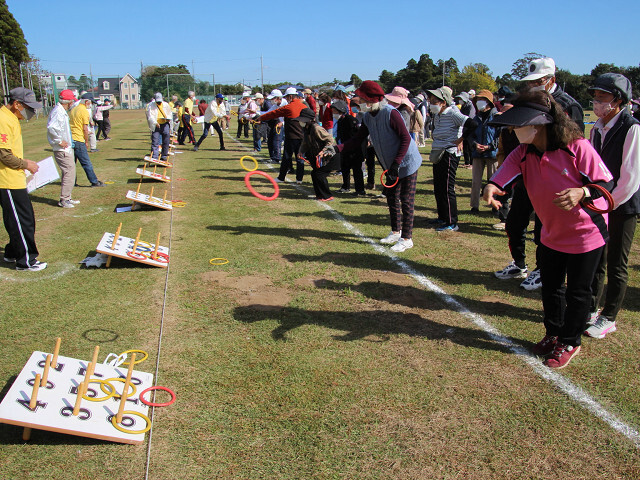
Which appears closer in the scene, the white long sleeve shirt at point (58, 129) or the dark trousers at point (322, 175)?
the white long sleeve shirt at point (58, 129)

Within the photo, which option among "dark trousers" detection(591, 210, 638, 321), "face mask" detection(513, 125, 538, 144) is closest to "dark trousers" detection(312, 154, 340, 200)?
"dark trousers" detection(591, 210, 638, 321)

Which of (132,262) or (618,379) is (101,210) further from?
(618,379)

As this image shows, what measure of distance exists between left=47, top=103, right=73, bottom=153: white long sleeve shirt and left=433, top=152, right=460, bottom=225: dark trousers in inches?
291

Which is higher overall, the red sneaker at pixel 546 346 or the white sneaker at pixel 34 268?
the white sneaker at pixel 34 268

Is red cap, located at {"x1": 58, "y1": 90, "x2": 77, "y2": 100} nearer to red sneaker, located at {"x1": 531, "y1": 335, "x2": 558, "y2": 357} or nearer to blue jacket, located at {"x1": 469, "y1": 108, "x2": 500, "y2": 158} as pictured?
blue jacket, located at {"x1": 469, "y1": 108, "x2": 500, "y2": 158}

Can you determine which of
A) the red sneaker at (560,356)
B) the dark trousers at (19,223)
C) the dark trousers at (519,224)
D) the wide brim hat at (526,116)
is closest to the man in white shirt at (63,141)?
the dark trousers at (19,223)

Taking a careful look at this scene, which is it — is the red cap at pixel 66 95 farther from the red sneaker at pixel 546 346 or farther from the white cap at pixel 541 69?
the red sneaker at pixel 546 346

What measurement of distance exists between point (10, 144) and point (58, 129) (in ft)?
13.3

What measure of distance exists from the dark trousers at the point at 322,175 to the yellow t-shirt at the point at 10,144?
575 centimetres

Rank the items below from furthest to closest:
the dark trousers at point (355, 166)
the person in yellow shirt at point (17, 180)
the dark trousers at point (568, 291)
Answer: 1. the dark trousers at point (355, 166)
2. the person in yellow shirt at point (17, 180)
3. the dark trousers at point (568, 291)

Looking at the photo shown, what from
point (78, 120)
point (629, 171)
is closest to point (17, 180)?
point (78, 120)

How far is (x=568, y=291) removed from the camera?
3.90m

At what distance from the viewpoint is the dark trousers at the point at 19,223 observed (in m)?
6.21

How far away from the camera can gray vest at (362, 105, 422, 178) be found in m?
7.02
